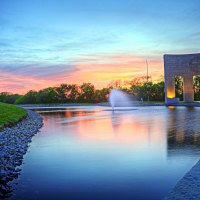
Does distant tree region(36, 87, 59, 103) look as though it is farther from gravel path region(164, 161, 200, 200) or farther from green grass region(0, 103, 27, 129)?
gravel path region(164, 161, 200, 200)

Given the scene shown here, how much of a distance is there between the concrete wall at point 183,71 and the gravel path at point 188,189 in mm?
30035

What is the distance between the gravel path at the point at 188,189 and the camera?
3740 millimetres

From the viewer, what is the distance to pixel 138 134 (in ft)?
33.0

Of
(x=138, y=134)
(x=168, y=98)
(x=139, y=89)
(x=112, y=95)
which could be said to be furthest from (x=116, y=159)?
(x=112, y=95)

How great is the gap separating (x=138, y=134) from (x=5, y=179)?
584 cm

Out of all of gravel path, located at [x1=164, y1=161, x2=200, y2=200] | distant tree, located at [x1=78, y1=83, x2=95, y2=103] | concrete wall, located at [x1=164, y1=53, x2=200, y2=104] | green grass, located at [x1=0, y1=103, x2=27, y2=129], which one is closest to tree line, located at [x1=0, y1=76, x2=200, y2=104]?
distant tree, located at [x1=78, y1=83, x2=95, y2=103]

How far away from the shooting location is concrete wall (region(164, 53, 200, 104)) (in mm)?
33000

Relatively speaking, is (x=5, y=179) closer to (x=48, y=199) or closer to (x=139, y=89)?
A: (x=48, y=199)

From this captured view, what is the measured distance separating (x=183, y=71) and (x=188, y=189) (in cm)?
3090

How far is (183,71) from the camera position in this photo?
Result: 33.3 meters

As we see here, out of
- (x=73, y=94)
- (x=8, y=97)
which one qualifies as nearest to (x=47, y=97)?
(x=73, y=94)

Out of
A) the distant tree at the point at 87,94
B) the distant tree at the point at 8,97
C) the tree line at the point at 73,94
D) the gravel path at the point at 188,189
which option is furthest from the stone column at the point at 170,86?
the distant tree at the point at 8,97

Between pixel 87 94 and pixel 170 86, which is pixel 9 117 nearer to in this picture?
pixel 170 86

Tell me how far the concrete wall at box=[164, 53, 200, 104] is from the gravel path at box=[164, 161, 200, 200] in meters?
30.0
